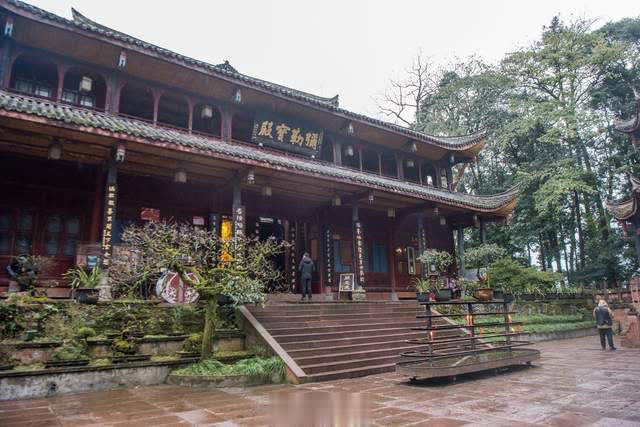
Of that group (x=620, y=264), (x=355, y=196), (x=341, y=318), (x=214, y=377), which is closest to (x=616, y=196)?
(x=620, y=264)

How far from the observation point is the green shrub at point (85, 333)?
268 inches

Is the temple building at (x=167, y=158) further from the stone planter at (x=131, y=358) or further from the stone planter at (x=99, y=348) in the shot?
the stone planter at (x=131, y=358)

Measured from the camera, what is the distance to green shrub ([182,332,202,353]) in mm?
7348

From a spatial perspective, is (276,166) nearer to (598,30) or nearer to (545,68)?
(545,68)

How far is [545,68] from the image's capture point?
22.9m

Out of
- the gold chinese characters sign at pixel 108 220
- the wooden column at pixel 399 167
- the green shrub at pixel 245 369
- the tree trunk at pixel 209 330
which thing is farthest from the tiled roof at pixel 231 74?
the green shrub at pixel 245 369

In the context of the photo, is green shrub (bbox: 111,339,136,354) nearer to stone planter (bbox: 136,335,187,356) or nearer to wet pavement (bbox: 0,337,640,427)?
stone planter (bbox: 136,335,187,356)

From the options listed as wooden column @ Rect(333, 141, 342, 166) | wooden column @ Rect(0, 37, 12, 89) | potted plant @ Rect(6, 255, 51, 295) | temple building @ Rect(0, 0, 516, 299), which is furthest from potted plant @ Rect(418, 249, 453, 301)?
wooden column @ Rect(0, 37, 12, 89)

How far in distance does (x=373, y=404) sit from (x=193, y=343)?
363 cm

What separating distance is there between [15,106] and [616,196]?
28151 millimetres

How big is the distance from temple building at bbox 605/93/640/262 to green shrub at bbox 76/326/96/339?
18.8m

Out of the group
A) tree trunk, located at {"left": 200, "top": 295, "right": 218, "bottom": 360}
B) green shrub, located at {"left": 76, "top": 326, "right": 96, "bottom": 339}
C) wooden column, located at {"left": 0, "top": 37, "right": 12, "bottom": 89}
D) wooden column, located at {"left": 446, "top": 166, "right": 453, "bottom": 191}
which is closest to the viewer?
green shrub, located at {"left": 76, "top": 326, "right": 96, "bottom": 339}

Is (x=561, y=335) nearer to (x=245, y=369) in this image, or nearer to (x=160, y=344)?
(x=245, y=369)

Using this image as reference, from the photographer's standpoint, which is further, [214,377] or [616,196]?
[616,196]
